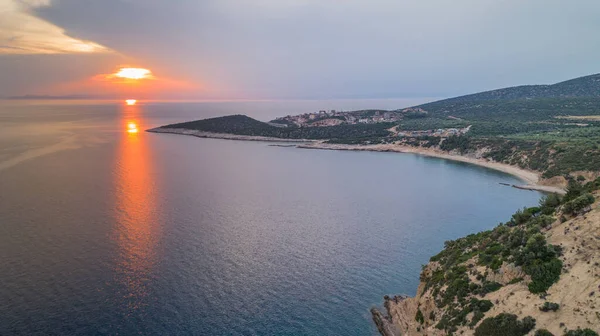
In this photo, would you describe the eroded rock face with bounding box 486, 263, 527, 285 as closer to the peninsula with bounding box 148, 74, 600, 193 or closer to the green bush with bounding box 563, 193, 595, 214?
the green bush with bounding box 563, 193, 595, 214

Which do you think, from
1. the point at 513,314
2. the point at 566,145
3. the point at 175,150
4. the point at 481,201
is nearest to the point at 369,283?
the point at 513,314

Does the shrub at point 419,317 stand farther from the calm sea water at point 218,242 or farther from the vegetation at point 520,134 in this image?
the vegetation at point 520,134

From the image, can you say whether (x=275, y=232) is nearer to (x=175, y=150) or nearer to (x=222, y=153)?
(x=222, y=153)

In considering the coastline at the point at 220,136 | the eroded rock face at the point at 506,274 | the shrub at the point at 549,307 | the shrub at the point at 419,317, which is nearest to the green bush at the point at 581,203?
the eroded rock face at the point at 506,274

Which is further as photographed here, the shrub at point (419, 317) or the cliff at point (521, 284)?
the shrub at point (419, 317)

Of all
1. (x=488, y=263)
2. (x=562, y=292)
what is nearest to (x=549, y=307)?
(x=562, y=292)

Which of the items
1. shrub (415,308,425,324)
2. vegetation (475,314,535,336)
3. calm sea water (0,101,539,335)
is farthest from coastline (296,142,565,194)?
vegetation (475,314,535,336)
